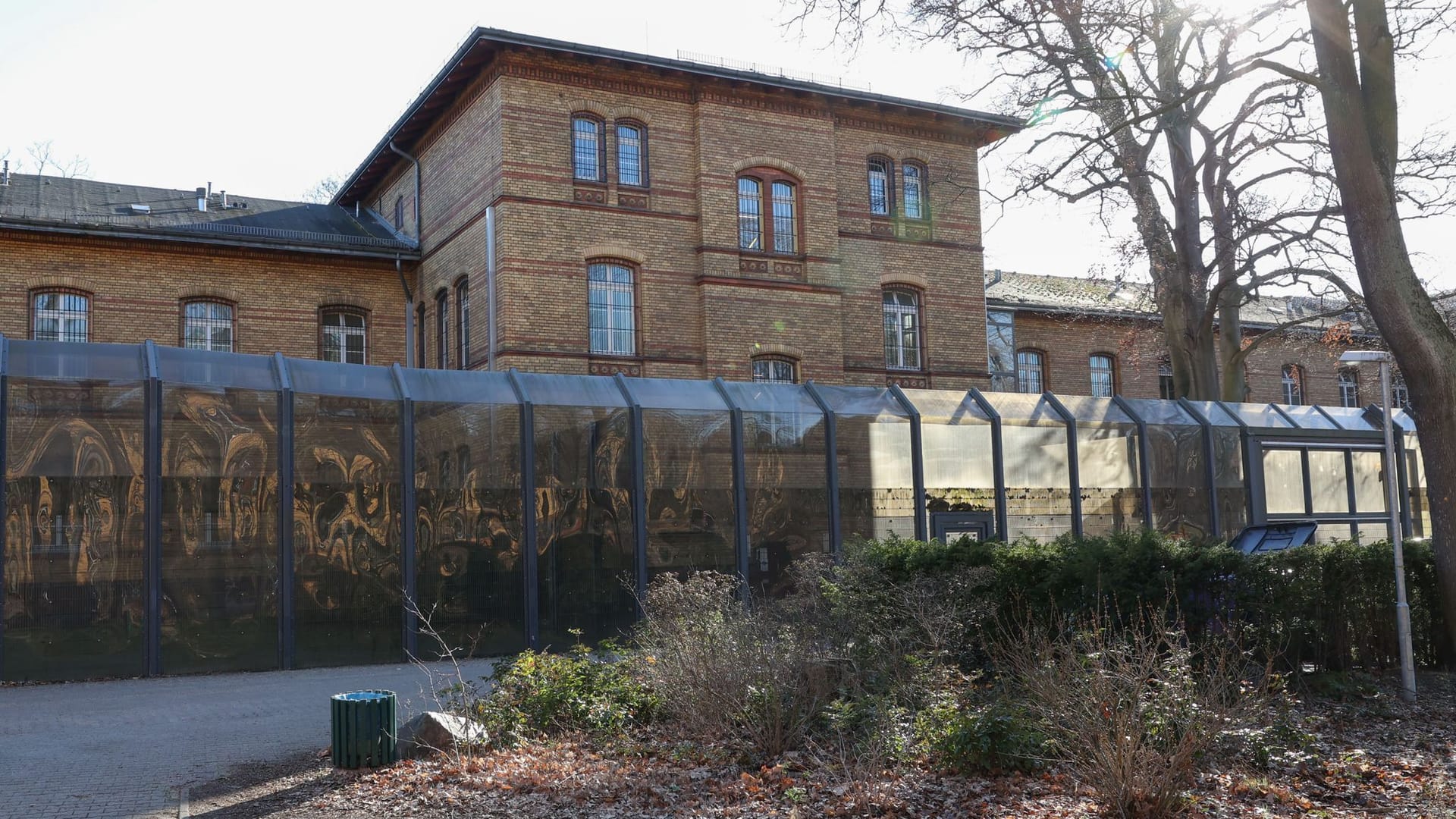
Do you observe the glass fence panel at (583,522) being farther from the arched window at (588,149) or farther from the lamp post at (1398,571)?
the lamp post at (1398,571)

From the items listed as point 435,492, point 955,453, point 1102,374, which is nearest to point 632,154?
point 955,453

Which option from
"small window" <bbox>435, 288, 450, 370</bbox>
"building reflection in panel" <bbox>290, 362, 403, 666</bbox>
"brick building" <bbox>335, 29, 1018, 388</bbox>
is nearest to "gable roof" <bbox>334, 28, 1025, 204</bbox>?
"brick building" <bbox>335, 29, 1018, 388</bbox>

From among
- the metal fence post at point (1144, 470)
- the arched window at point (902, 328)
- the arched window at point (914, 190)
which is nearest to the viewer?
the metal fence post at point (1144, 470)

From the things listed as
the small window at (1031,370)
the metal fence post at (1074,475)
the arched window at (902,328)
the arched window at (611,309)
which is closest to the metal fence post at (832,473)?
the metal fence post at (1074,475)

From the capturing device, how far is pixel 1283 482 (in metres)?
22.4

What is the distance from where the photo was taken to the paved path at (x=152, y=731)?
7602 mm

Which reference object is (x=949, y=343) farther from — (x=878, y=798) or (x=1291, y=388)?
(x=878, y=798)

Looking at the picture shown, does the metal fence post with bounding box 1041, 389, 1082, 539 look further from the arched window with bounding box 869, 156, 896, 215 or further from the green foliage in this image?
the green foliage

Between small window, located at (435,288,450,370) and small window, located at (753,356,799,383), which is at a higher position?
small window, located at (435,288,450,370)

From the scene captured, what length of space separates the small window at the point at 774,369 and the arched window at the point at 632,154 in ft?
14.0

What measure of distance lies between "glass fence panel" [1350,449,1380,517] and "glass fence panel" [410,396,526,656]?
682 inches

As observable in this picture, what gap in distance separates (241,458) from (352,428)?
135 centimetres

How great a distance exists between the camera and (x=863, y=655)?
363 inches

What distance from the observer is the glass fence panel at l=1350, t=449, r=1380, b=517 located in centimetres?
2384
